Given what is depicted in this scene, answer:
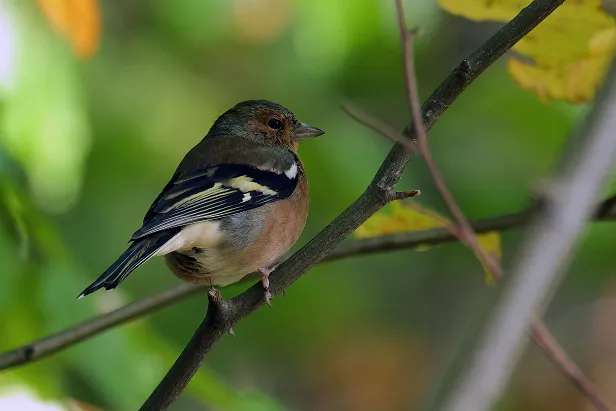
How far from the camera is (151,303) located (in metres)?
3.32

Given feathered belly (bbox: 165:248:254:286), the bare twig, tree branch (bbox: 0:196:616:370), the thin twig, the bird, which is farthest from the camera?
feathered belly (bbox: 165:248:254:286)

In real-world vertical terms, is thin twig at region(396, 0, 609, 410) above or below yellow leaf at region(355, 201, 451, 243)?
above

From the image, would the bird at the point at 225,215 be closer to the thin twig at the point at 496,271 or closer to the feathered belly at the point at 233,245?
the feathered belly at the point at 233,245

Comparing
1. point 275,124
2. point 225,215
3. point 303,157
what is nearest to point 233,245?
point 225,215

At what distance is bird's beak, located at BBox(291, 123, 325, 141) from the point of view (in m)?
4.64

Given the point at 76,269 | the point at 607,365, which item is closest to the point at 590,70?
the point at 76,269

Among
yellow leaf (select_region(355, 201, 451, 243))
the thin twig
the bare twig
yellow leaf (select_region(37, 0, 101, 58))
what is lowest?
yellow leaf (select_region(355, 201, 451, 243))

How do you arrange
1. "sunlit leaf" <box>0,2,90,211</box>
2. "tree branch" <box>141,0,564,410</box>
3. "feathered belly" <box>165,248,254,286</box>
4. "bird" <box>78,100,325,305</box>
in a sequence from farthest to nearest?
"sunlit leaf" <box>0,2,90,211</box> < "feathered belly" <box>165,248,254,286</box> < "bird" <box>78,100,325,305</box> < "tree branch" <box>141,0,564,410</box>

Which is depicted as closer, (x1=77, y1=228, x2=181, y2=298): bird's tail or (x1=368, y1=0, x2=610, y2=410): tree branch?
(x1=368, y1=0, x2=610, y2=410): tree branch

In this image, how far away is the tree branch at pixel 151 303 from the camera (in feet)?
9.89

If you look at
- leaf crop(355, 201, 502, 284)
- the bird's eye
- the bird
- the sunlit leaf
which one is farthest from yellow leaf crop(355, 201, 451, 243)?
the bird's eye

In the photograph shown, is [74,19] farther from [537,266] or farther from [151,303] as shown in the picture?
[537,266]

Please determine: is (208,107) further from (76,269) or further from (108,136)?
(76,269)

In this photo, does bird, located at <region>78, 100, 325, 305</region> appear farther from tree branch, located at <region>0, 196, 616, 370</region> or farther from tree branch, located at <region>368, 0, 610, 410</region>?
tree branch, located at <region>368, 0, 610, 410</region>
